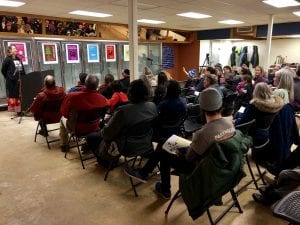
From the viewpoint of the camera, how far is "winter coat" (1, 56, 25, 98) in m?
5.61

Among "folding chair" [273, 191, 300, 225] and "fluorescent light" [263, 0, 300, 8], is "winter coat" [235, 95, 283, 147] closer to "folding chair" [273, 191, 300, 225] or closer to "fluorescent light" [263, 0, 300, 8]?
"folding chair" [273, 191, 300, 225]

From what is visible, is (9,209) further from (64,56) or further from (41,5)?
(64,56)

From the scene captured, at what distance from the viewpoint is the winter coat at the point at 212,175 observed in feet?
5.74

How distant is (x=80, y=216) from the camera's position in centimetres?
230

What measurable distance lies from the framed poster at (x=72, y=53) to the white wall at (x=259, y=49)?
17.9ft

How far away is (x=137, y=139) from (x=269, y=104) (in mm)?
1365

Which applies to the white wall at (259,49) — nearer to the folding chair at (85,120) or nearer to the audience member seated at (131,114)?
the folding chair at (85,120)

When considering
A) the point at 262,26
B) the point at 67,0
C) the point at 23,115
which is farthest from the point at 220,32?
the point at 23,115

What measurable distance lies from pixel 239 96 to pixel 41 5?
4.17 meters

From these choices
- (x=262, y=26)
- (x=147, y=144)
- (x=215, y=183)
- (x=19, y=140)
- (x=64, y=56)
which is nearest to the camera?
(x=215, y=183)

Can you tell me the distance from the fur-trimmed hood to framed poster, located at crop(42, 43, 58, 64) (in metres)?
6.05

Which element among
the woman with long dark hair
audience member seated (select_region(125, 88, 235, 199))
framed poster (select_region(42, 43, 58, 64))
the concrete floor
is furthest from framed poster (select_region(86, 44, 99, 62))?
audience member seated (select_region(125, 88, 235, 199))

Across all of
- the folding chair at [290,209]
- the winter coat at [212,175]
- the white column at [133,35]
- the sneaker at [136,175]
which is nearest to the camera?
the folding chair at [290,209]

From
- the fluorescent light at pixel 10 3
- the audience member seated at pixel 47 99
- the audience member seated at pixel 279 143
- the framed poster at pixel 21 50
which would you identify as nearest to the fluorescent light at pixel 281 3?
the audience member seated at pixel 279 143
